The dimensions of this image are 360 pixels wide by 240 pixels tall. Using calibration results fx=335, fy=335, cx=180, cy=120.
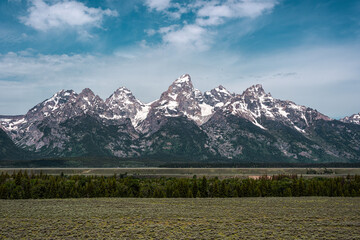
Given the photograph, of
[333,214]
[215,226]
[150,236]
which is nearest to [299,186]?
[333,214]

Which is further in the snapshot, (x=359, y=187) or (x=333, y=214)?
(x=359, y=187)

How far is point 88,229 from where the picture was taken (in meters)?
59.8

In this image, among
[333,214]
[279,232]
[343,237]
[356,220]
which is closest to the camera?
[343,237]

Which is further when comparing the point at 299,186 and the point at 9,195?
the point at 299,186

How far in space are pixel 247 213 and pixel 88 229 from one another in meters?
37.5

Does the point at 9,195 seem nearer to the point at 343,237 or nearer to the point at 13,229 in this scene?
the point at 13,229

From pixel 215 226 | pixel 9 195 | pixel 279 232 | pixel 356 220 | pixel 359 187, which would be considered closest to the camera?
pixel 279 232

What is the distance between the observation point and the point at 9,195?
155m

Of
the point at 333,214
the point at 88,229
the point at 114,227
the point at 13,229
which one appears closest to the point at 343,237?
the point at 333,214

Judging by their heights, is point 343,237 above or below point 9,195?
above

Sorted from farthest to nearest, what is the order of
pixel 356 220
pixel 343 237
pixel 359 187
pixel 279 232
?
pixel 359 187, pixel 356 220, pixel 279 232, pixel 343 237

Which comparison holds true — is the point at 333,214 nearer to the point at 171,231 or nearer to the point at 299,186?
the point at 171,231

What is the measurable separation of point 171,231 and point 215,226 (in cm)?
882

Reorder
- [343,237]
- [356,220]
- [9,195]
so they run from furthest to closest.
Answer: [9,195] → [356,220] → [343,237]
